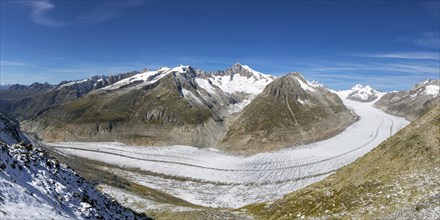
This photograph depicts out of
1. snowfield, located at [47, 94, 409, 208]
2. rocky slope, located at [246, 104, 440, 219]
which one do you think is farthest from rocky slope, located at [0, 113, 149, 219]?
snowfield, located at [47, 94, 409, 208]

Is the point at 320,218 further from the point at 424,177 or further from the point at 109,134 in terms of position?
the point at 109,134

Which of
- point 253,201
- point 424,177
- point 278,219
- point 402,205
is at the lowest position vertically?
point 253,201

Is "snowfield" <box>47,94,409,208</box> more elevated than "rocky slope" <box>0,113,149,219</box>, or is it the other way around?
"rocky slope" <box>0,113,149,219</box>

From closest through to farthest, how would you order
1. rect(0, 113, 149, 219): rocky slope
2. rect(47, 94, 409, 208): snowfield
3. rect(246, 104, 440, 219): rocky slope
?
1. rect(0, 113, 149, 219): rocky slope
2. rect(246, 104, 440, 219): rocky slope
3. rect(47, 94, 409, 208): snowfield

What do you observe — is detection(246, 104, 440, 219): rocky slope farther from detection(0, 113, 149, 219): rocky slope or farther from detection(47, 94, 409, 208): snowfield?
detection(47, 94, 409, 208): snowfield

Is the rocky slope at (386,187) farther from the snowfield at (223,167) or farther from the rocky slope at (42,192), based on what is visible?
the snowfield at (223,167)

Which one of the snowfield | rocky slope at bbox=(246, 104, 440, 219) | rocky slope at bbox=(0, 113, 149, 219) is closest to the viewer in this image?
rocky slope at bbox=(0, 113, 149, 219)

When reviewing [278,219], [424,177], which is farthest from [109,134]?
[424,177]
